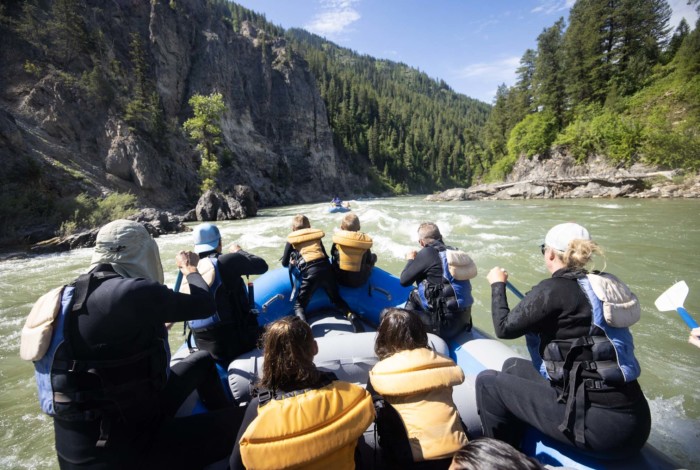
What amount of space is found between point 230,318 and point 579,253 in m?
2.62

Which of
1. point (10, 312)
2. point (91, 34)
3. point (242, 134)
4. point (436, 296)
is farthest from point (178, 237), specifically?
point (242, 134)

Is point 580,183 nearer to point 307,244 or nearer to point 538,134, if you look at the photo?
point 538,134

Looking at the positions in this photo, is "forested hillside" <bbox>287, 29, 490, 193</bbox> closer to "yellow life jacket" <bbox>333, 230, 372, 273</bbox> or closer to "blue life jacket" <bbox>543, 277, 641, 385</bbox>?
"yellow life jacket" <bbox>333, 230, 372, 273</bbox>

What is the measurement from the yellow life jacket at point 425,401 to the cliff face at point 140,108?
17.7m

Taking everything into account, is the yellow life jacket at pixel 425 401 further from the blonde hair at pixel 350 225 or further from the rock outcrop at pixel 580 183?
the rock outcrop at pixel 580 183

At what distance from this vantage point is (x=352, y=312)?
435 cm

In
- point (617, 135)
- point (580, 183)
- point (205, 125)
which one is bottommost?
point (580, 183)

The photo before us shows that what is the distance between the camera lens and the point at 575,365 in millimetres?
1696

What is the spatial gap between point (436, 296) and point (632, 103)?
33377mm

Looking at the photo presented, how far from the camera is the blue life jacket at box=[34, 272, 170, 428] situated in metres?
1.51

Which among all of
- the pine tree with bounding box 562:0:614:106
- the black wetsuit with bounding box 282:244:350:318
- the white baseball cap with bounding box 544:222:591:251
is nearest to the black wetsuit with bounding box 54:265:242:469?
the black wetsuit with bounding box 282:244:350:318

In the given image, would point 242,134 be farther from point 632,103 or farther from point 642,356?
point 642,356

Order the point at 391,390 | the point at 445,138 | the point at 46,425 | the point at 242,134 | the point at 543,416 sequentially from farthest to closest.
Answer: the point at 445,138 < the point at 242,134 < the point at 46,425 < the point at 543,416 < the point at 391,390

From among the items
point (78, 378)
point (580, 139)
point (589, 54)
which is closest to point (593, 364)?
point (78, 378)
